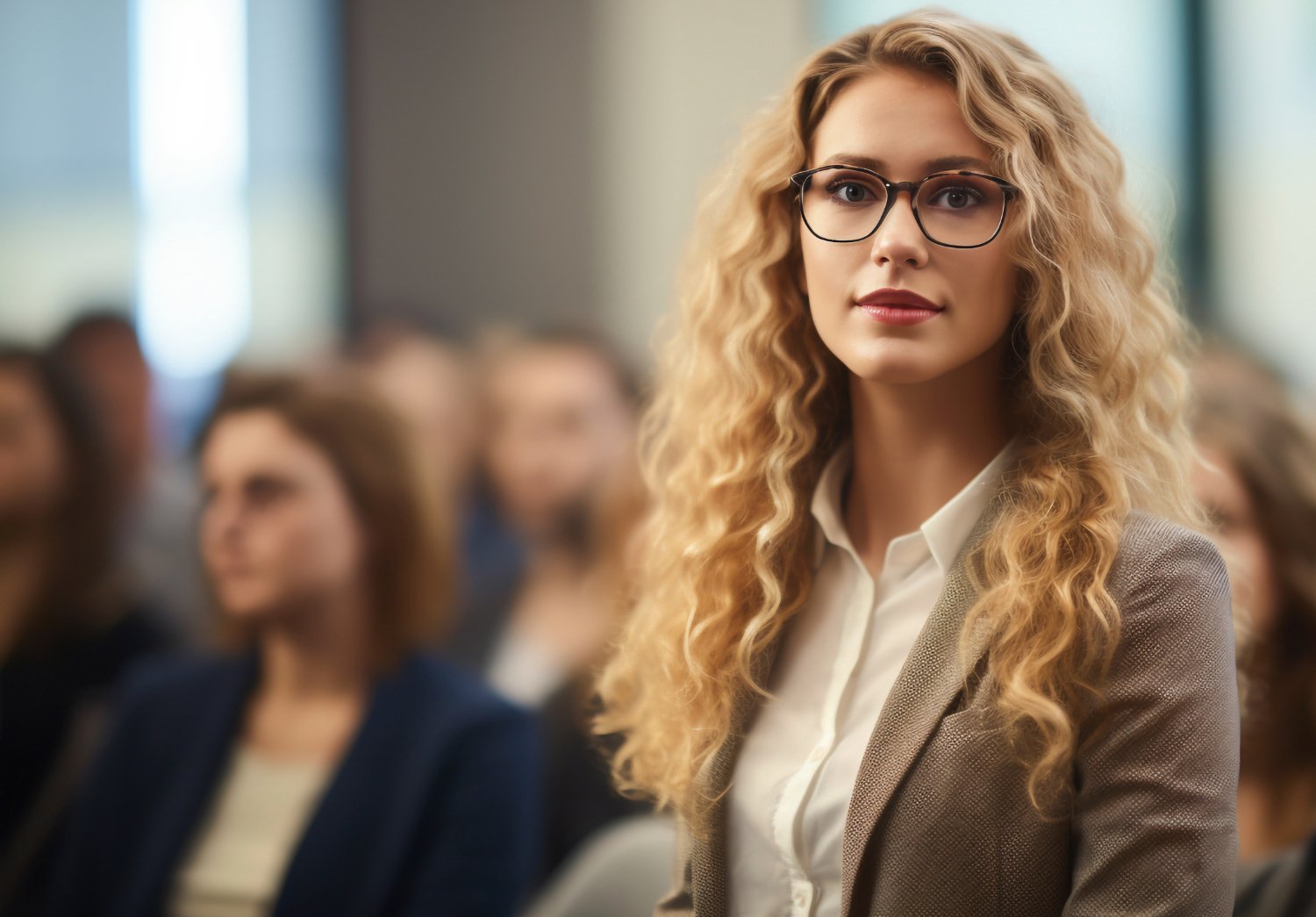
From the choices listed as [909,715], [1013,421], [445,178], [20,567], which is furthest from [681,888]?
[445,178]

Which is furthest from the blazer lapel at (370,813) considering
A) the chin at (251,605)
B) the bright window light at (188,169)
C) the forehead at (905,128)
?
the bright window light at (188,169)

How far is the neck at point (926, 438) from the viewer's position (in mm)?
1239

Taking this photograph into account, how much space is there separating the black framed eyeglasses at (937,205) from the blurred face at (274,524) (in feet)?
4.27

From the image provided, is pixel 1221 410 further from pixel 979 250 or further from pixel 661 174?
pixel 661 174

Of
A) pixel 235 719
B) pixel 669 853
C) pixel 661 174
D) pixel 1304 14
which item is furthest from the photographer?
pixel 661 174

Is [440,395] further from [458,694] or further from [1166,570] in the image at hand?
[1166,570]

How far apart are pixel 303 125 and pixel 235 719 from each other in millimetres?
3999

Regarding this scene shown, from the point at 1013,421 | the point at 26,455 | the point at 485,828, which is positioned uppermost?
the point at 1013,421

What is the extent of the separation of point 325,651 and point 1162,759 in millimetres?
1563

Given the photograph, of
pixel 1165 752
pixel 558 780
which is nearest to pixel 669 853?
pixel 558 780

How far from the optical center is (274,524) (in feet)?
7.09

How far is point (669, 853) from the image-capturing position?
182 centimetres

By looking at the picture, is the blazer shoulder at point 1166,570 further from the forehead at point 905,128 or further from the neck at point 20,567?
the neck at point 20,567

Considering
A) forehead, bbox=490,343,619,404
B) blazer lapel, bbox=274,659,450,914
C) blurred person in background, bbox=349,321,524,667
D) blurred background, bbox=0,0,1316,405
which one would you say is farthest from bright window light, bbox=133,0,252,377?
blazer lapel, bbox=274,659,450,914
